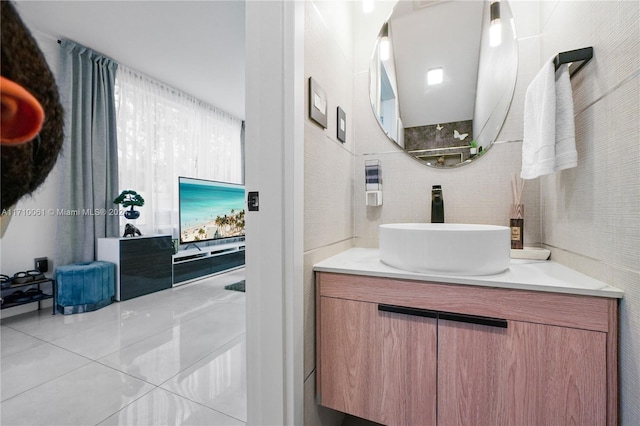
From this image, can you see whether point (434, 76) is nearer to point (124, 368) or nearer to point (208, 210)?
point (124, 368)

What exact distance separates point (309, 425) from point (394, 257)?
68cm

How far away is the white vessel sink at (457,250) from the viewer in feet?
2.86

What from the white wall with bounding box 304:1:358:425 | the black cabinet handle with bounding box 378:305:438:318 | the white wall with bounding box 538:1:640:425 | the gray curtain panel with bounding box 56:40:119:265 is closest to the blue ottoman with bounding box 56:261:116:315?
the gray curtain panel with bounding box 56:40:119:265

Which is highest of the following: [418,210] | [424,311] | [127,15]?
[127,15]

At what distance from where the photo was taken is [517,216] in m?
1.21

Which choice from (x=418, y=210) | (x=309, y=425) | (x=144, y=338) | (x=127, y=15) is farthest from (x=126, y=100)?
(x=309, y=425)

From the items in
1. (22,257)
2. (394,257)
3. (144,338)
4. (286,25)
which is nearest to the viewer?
(286,25)

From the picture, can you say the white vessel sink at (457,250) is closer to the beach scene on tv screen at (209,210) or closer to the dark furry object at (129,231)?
the dark furry object at (129,231)

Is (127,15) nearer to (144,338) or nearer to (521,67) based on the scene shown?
(144,338)

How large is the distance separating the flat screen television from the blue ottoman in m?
0.97

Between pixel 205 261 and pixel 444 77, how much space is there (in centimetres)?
343

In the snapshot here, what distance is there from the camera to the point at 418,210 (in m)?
1.41

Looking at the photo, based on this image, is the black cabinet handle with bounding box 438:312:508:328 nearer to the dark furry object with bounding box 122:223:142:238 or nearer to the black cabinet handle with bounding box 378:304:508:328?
the black cabinet handle with bounding box 378:304:508:328

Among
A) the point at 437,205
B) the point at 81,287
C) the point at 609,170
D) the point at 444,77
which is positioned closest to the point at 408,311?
the point at 437,205
